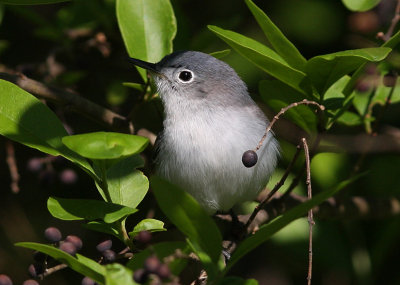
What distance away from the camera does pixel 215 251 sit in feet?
5.84

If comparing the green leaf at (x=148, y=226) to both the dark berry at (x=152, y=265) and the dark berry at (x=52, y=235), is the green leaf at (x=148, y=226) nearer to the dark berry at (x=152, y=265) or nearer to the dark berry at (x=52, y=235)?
the dark berry at (x=52, y=235)

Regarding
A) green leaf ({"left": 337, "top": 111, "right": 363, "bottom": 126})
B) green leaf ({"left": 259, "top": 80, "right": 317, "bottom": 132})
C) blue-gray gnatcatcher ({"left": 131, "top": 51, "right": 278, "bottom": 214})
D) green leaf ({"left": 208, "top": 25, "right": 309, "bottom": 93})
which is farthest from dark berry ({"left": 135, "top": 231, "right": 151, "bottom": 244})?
green leaf ({"left": 337, "top": 111, "right": 363, "bottom": 126})

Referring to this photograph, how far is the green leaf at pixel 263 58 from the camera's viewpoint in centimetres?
230

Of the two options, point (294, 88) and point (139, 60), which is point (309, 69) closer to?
point (294, 88)

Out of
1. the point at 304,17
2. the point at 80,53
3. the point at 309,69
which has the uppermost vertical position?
the point at 309,69

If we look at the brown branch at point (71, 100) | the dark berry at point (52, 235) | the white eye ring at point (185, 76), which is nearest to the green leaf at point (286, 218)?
the dark berry at point (52, 235)

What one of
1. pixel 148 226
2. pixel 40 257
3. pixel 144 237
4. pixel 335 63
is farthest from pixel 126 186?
pixel 335 63

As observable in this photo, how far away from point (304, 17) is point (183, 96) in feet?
4.86

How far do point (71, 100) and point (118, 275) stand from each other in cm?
163

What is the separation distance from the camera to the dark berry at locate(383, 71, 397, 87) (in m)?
→ 2.86

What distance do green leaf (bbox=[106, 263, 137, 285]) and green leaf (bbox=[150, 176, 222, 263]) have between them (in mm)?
194

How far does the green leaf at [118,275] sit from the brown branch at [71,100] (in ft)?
5.14

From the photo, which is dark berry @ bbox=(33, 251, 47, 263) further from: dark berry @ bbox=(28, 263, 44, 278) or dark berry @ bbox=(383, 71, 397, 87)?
dark berry @ bbox=(383, 71, 397, 87)

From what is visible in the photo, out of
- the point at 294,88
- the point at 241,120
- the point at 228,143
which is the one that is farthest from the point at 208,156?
the point at 294,88
